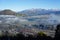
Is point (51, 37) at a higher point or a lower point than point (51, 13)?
lower

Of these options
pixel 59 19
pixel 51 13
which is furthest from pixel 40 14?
pixel 59 19

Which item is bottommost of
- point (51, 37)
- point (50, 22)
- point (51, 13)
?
point (51, 37)

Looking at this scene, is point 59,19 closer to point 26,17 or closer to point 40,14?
point 40,14

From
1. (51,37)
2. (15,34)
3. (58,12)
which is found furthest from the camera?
(58,12)

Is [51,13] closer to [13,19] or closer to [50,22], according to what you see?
[50,22]

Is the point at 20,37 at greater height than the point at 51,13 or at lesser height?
lesser

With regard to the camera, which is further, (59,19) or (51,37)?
(59,19)

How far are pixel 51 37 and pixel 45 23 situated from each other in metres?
1.61

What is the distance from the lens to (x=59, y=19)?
8.32 m

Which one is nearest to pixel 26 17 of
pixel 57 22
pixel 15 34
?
pixel 15 34

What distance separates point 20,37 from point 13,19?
1703 millimetres

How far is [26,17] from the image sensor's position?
360 inches

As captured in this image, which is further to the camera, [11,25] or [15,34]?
[11,25]

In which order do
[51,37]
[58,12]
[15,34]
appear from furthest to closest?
[58,12]
[15,34]
[51,37]
